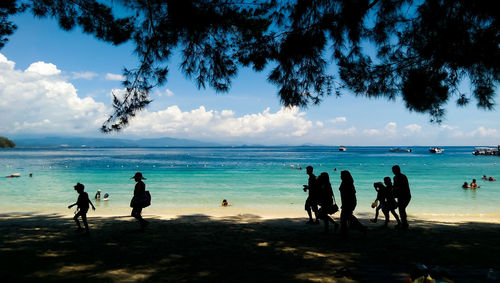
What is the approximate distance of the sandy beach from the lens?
15.6ft

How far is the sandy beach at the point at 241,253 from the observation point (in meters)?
4.76

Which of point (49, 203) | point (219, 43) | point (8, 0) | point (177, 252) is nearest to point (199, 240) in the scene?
point (177, 252)

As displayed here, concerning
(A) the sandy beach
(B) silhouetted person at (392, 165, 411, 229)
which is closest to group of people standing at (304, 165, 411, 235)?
(B) silhouetted person at (392, 165, 411, 229)

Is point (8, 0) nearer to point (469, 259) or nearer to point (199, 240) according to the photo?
point (199, 240)

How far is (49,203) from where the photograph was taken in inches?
687

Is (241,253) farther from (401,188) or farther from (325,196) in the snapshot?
(401,188)

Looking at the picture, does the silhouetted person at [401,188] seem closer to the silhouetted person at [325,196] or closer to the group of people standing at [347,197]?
the group of people standing at [347,197]

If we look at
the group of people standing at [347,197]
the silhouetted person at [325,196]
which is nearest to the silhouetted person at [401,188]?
the group of people standing at [347,197]

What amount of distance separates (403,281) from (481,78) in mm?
5642

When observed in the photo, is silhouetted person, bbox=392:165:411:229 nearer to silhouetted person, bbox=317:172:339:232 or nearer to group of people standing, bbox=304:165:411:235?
group of people standing, bbox=304:165:411:235

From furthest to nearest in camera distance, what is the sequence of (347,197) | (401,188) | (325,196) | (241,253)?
(401,188), (325,196), (347,197), (241,253)

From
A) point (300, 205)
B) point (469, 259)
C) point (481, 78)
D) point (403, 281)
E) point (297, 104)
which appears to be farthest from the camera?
point (300, 205)

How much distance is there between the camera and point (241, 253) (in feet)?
19.9

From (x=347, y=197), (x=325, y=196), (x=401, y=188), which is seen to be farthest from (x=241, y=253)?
(x=401, y=188)
